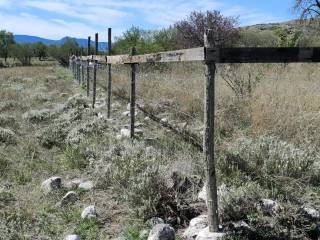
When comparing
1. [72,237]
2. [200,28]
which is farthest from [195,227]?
[200,28]

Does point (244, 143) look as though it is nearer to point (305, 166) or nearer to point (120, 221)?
point (305, 166)

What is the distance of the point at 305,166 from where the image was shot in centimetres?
561

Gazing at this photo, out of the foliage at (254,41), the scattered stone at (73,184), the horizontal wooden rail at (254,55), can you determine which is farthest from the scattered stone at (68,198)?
the foliage at (254,41)

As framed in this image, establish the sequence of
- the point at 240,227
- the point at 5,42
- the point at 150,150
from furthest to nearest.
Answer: the point at 5,42 < the point at 150,150 < the point at 240,227

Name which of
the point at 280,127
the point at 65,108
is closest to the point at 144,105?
the point at 65,108

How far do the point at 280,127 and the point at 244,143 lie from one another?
1.26 meters

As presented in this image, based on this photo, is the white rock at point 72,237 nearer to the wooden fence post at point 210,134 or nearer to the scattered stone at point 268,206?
the wooden fence post at point 210,134

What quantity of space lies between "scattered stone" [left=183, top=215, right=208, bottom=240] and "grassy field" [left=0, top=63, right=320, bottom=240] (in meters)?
0.15

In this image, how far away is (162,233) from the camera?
4.30 m

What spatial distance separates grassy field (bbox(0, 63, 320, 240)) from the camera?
15.5 ft

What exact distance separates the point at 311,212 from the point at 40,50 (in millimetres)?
113103

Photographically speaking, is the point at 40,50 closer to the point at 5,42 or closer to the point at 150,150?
the point at 5,42

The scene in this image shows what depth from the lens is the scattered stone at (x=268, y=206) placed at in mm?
4593

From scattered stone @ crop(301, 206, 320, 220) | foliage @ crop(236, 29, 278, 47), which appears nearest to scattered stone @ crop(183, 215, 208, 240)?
scattered stone @ crop(301, 206, 320, 220)
